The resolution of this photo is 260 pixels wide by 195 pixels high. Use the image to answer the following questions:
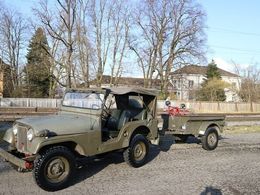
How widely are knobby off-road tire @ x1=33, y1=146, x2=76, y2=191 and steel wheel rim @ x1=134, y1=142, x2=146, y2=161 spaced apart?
2.18 meters

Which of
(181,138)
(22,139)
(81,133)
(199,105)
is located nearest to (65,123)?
(81,133)

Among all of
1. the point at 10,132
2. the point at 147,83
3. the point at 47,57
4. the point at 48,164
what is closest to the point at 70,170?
the point at 48,164

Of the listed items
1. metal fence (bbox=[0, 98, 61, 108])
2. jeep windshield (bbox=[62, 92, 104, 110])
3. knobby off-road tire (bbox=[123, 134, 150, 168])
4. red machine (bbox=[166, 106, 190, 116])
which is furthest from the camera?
metal fence (bbox=[0, 98, 61, 108])

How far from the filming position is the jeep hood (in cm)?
750

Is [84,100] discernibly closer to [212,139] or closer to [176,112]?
[176,112]

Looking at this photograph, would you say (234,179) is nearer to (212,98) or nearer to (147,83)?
(147,83)

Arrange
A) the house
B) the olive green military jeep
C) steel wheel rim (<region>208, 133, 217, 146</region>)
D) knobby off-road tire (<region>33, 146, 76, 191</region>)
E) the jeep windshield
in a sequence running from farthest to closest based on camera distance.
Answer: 1. the house
2. steel wheel rim (<region>208, 133, 217, 146</region>)
3. the jeep windshield
4. the olive green military jeep
5. knobby off-road tire (<region>33, 146, 76, 191</region>)

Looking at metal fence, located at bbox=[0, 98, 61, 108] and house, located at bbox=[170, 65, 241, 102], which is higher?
house, located at bbox=[170, 65, 241, 102]

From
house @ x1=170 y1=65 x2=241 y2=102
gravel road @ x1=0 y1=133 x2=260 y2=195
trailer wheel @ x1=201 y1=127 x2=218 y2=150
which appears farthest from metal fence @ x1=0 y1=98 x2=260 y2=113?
gravel road @ x1=0 y1=133 x2=260 y2=195

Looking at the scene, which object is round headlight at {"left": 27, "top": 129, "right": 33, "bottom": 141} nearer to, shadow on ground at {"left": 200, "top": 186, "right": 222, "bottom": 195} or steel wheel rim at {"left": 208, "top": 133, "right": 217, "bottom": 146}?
shadow on ground at {"left": 200, "top": 186, "right": 222, "bottom": 195}

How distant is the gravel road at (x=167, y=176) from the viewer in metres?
7.59

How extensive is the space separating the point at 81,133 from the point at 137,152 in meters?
2.10

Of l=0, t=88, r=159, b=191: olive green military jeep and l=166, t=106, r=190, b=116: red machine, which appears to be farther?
l=166, t=106, r=190, b=116: red machine

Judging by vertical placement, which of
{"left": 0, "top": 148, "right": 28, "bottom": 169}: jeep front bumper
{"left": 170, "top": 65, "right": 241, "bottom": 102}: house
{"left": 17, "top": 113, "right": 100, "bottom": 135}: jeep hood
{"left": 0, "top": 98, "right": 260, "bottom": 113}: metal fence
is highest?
{"left": 170, "top": 65, "right": 241, "bottom": 102}: house
